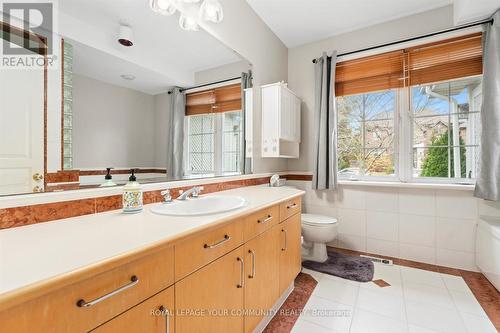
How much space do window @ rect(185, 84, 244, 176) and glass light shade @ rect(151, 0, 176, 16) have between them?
489 millimetres

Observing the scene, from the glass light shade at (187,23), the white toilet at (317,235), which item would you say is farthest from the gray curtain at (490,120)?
the glass light shade at (187,23)

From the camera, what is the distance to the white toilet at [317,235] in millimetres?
2215

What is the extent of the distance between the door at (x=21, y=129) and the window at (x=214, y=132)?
78cm

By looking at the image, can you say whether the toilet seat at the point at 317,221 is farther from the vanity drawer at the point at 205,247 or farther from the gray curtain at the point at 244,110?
the vanity drawer at the point at 205,247

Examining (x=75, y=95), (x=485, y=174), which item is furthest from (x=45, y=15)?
(x=485, y=174)

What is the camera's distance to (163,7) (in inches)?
52.0

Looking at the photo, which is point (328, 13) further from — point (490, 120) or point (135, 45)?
point (135, 45)

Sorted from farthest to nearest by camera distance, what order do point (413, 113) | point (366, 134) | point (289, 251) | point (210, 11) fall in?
1. point (366, 134)
2. point (413, 113)
3. point (289, 251)
4. point (210, 11)

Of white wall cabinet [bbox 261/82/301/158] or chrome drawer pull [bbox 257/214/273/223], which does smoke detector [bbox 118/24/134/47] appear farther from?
white wall cabinet [bbox 261/82/301/158]

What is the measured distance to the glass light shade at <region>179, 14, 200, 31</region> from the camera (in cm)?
150

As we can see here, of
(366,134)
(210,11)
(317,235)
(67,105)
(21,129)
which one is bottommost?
(317,235)

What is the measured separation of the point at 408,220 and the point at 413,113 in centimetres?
111

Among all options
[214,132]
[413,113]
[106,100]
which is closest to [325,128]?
[413,113]

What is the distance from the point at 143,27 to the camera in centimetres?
125
